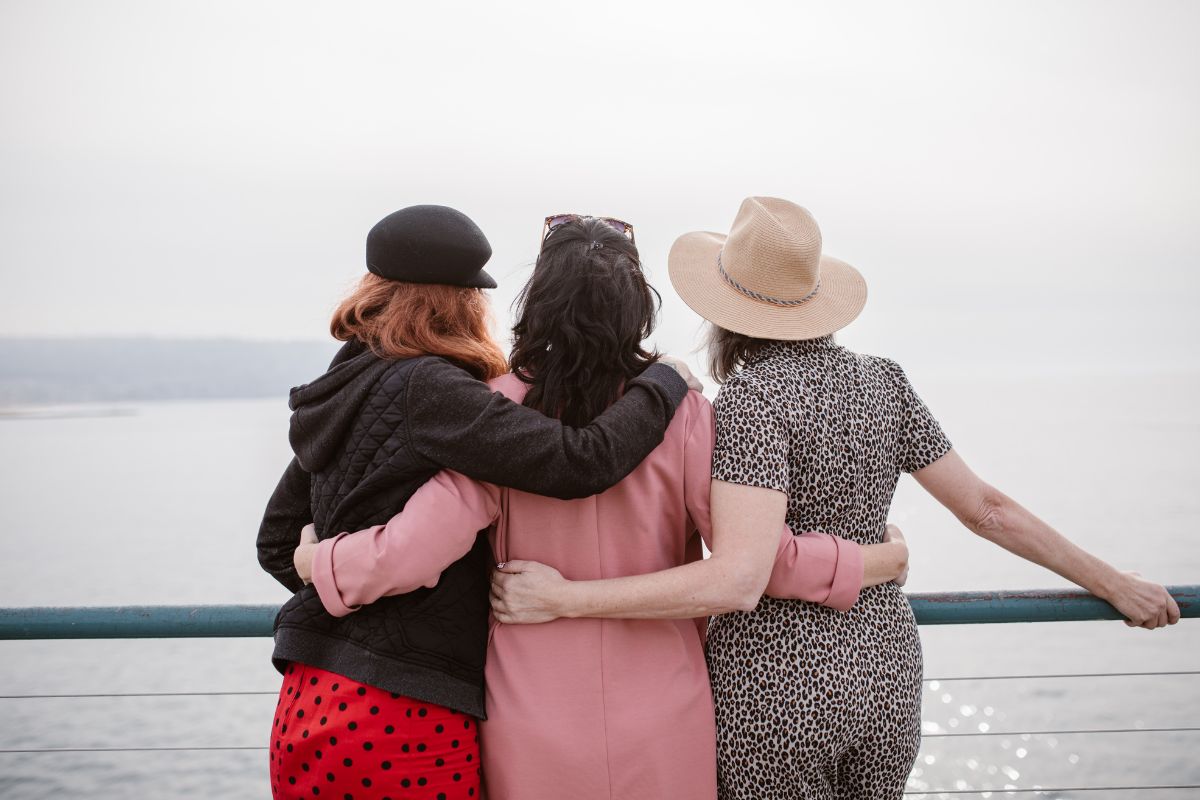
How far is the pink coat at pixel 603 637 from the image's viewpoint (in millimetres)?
1583

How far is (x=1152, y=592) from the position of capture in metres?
1.97

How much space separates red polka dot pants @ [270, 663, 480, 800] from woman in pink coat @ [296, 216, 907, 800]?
0.29 feet

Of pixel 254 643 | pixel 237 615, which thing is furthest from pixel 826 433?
pixel 254 643

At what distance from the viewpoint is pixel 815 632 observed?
169 centimetres

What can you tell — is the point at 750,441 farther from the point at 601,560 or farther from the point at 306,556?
the point at 306,556

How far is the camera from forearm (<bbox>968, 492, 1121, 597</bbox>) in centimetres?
187

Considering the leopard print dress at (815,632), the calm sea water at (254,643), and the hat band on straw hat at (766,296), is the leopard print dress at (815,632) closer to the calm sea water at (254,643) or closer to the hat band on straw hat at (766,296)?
the hat band on straw hat at (766,296)

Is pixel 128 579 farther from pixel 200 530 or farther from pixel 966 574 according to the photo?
pixel 966 574

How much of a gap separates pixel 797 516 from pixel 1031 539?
56 cm

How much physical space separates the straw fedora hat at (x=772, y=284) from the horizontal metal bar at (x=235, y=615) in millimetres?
717

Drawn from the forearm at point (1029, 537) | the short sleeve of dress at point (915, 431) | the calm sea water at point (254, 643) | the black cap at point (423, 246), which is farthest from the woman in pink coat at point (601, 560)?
the calm sea water at point (254, 643)

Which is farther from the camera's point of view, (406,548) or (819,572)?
(819,572)

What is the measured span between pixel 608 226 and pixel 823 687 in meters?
0.96

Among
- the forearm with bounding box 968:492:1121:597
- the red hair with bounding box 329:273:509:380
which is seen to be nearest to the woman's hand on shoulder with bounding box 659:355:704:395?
the red hair with bounding box 329:273:509:380
